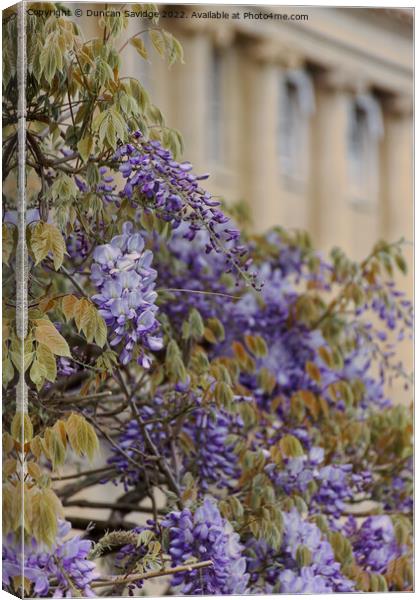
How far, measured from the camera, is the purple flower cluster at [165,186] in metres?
3.65

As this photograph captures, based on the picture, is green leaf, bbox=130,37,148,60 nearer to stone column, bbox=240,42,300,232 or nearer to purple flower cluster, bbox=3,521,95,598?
purple flower cluster, bbox=3,521,95,598

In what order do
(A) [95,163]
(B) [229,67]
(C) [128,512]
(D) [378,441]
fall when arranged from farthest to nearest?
(B) [229,67] → (D) [378,441] → (C) [128,512] → (A) [95,163]

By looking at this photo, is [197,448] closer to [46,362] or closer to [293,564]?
[293,564]

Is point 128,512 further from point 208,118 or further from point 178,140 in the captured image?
point 208,118

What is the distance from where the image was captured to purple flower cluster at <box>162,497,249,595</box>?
12.5 feet

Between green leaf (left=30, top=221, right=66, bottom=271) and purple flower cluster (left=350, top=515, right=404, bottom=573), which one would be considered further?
purple flower cluster (left=350, top=515, right=404, bottom=573)

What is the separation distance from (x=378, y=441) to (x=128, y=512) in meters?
0.82

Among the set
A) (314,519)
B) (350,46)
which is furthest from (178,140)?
(350,46)

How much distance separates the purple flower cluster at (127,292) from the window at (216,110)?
1.67m

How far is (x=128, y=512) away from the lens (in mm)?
4004

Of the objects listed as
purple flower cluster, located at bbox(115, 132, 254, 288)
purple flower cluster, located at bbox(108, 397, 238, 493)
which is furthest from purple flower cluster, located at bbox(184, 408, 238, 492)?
purple flower cluster, located at bbox(115, 132, 254, 288)

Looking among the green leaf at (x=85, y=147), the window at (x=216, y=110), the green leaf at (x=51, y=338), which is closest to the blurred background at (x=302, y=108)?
the window at (x=216, y=110)

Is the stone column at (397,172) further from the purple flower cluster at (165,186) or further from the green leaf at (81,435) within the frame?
the green leaf at (81,435)

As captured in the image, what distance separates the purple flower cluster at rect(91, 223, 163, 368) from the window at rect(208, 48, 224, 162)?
167 cm
